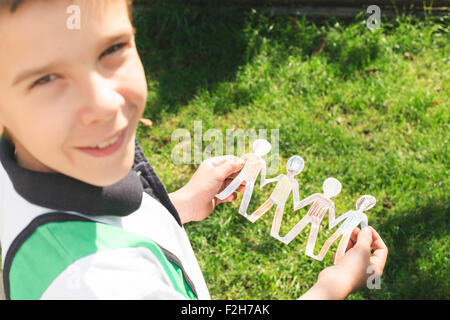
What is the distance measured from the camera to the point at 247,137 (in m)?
3.00

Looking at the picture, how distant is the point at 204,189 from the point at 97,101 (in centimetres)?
92

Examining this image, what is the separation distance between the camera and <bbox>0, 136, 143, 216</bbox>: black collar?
994 mm


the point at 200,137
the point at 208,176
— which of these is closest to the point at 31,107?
the point at 208,176

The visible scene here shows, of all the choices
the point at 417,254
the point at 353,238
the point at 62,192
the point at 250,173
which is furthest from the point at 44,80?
the point at 417,254

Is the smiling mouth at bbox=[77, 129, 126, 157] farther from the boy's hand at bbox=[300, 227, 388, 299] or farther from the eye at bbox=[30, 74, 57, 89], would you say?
the boy's hand at bbox=[300, 227, 388, 299]

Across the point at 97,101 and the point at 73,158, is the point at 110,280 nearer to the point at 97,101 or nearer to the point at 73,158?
the point at 73,158

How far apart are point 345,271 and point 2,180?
42.8 inches

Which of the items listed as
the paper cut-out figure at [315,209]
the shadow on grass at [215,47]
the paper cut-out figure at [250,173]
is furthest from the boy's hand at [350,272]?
the shadow on grass at [215,47]

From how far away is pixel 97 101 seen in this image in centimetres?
87

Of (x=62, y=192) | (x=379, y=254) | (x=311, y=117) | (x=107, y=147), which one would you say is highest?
(x=107, y=147)

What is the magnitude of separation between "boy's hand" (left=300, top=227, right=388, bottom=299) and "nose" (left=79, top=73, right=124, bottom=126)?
82cm

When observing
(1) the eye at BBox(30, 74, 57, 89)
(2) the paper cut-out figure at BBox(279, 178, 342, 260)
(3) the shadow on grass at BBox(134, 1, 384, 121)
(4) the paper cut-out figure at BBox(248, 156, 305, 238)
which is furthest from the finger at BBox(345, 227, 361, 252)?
(3) the shadow on grass at BBox(134, 1, 384, 121)

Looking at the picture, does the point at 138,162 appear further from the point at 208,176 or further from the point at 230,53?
the point at 230,53

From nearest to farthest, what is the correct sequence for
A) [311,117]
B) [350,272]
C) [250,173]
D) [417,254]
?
[350,272] < [250,173] < [417,254] < [311,117]
